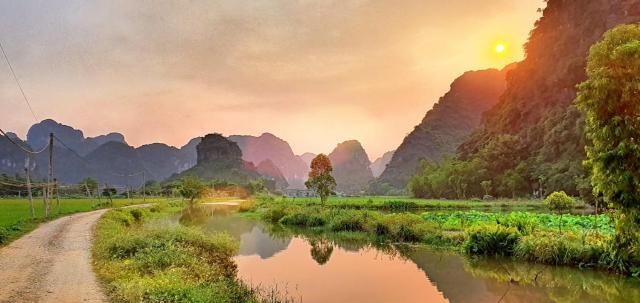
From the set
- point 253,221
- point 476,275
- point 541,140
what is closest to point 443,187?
point 541,140

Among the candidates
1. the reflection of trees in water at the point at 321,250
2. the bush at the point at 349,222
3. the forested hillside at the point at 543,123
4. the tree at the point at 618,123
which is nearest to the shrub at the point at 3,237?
the reflection of trees in water at the point at 321,250

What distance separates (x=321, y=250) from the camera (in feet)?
88.7

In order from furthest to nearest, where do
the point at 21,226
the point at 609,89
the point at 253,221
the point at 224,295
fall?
the point at 253,221 → the point at 21,226 → the point at 224,295 → the point at 609,89

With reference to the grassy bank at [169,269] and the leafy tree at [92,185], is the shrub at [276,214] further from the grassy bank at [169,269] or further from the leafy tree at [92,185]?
the leafy tree at [92,185]

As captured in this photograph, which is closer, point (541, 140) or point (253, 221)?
point (253, 221)

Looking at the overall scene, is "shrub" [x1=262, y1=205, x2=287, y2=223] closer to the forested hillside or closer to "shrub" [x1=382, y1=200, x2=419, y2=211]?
"shrub" [x1=382, y1=200, x2=419, y2=211]

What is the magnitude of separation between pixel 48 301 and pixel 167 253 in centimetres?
569

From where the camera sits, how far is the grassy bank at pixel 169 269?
37.1 ft

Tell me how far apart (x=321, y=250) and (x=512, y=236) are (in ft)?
35.7

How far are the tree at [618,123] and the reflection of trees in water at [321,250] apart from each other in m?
15.3

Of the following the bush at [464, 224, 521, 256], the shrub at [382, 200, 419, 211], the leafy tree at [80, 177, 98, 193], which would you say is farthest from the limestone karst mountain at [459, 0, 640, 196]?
the leafy tree at [80, 177, 98, 193]

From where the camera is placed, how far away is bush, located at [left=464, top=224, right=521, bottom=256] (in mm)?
22016

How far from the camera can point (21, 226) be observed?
92.3 ft

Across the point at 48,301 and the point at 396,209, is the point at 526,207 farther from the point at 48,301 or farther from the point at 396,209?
the point at 48,301
